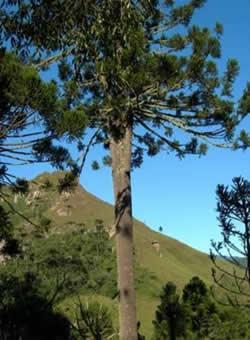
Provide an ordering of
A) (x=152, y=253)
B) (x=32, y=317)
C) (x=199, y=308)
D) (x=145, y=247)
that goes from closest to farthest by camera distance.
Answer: (x=199, y=308) → (x=32, y=317) → (x=145, y=247) → (x=152, y=253)

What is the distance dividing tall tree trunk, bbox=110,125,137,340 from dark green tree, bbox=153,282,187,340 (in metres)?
5.44

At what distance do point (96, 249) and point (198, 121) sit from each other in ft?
253

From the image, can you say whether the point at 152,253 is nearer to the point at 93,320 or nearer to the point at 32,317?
the point at 32,317

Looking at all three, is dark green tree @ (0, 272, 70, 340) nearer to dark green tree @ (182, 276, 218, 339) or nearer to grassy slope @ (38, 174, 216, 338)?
dark green tree @ (182, 276, 218, 339)

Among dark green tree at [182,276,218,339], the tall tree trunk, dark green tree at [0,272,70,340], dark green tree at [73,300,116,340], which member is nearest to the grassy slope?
dark green tree at [0,272,70,340]

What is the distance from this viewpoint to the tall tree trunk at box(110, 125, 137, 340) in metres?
10.3

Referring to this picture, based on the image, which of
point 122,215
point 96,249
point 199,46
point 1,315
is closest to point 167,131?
point 199,46

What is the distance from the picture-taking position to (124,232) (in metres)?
10.8

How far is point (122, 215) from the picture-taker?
35.8 feet

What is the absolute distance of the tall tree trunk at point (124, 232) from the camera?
1032 cm

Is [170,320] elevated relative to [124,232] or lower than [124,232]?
lower

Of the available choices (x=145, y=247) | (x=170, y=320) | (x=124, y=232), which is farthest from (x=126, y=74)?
(x=145, y=247)

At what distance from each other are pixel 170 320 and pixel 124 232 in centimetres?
595

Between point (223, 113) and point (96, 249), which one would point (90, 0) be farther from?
point (96, 249)
